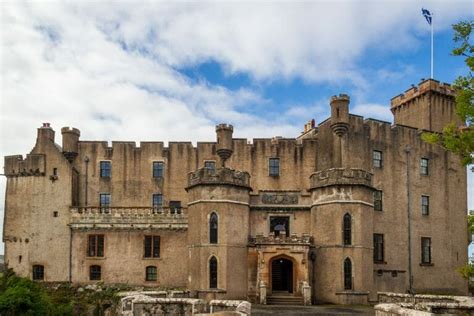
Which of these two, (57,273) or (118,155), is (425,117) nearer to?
(118,155)

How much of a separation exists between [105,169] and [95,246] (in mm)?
6473

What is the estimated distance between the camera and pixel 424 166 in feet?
141

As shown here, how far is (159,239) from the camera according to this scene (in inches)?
1553

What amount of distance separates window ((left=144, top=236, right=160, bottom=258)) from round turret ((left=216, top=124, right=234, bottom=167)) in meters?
8.07

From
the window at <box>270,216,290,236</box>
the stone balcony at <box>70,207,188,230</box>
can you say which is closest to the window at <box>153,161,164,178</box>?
the stone balcony at <box>70,207,188,230</box>

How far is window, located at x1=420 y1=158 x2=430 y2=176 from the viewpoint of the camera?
42.9 meters

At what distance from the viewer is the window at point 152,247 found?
3928cm

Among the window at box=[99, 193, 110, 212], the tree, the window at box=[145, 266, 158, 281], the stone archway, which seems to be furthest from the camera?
the window at box=[99, 193, 110, 212]

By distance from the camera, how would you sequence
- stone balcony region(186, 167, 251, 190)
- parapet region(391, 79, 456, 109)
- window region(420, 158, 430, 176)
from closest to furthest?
stone balcony region(186, 167, 251, 190), window region(420, 158, 430, 176), parapet region(391, 79, 456, 109)

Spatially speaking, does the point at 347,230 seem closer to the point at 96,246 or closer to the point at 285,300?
the point at 285,300

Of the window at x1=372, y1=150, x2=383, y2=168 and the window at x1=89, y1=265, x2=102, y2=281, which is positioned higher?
the window at x1=372, y1=150, x2=383, y2=168

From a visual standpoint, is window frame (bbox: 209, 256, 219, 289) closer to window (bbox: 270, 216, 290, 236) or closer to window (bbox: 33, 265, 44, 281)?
window (bbox: 270, 216, 290, 236)

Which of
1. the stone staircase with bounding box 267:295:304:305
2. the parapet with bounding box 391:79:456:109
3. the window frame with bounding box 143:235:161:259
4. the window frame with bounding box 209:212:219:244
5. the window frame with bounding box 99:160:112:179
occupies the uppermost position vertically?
the parapet with bounding box 391:79:456:109

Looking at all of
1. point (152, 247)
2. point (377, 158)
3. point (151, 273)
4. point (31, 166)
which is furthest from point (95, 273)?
point (377, 158)
